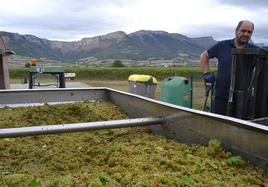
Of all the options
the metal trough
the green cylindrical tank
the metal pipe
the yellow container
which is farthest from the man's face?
the yellow container

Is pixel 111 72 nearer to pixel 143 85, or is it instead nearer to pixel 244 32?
pixel 143 85

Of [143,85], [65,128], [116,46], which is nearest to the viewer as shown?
[65,128]

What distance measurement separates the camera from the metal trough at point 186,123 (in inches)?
73.4

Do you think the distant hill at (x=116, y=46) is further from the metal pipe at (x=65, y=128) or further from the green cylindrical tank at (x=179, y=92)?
the metal pipe at (x=65, y=128)

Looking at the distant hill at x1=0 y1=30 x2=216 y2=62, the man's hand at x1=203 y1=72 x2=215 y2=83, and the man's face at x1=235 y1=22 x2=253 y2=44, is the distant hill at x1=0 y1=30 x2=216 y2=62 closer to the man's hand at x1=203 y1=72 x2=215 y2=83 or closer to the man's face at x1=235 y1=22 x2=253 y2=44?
the man's hand at x1=203 y1=72 x2=215 y2=83

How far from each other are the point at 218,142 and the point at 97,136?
115 cm

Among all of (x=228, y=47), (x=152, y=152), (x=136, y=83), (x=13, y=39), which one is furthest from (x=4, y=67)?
(x=13, y=39)

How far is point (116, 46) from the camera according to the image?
372 ft

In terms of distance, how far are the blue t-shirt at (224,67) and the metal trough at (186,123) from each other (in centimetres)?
89

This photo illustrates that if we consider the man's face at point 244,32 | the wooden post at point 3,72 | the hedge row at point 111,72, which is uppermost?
the man's face at point 244,32

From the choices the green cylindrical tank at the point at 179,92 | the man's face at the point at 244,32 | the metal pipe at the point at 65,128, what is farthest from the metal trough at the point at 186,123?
the green cylindrical tank at the point at 179,92

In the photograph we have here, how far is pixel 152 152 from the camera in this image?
7.31ft

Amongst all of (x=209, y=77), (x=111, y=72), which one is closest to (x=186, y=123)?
(x=209, y=77)

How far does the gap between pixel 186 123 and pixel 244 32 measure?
1449mm
